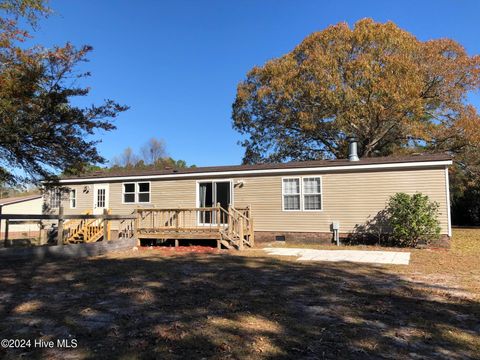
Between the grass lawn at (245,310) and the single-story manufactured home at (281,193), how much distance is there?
4.77m

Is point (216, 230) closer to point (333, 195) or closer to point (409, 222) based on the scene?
point (333, 195)

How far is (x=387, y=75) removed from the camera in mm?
21344

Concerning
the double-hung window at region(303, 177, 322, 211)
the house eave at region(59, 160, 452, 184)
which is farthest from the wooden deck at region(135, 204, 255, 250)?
the double-hung window at region(303, 177, 322, 211)

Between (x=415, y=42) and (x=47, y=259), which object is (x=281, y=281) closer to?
(x=47, y=259)

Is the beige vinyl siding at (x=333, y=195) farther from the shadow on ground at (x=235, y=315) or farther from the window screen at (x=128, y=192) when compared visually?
the shadow on ground at (x=235, y=315)

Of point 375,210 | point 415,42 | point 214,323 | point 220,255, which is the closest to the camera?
point 214,323

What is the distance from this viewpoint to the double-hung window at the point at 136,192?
17.4 m

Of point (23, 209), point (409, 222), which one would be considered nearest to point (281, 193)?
point (409, 222)

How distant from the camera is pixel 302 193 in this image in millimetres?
14789

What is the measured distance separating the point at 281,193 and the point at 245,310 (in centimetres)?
1002

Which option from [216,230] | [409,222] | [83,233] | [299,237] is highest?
[409,222]

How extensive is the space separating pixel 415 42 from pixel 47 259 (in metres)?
22.4

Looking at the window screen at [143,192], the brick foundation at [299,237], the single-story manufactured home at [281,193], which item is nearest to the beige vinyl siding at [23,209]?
the single-story manufactured home at [281,193]

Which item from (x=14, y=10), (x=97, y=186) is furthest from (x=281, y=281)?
(x=97, y=186)
